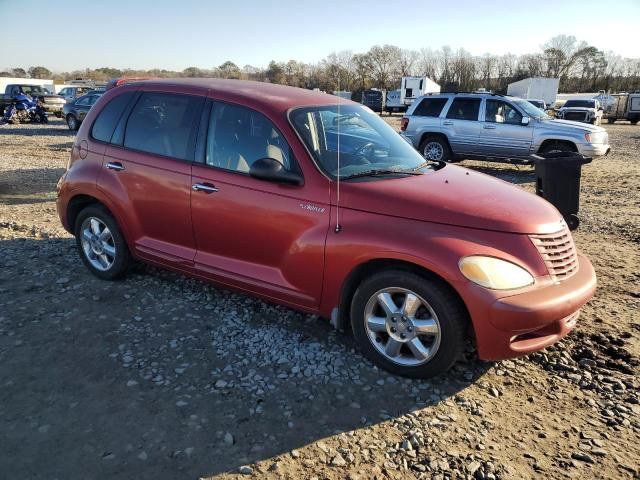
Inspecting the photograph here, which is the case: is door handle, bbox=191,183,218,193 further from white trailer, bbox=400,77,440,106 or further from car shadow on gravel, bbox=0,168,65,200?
white trailer, bbox=400,77,440,106

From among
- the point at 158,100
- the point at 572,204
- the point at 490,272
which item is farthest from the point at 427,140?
the point at 490,272

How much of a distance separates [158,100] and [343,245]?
2361mm

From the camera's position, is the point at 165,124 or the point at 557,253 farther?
the point at 165,124

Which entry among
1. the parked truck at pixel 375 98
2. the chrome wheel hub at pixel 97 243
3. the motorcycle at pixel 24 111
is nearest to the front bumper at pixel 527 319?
the chrome wheel hub at pixel 97 243

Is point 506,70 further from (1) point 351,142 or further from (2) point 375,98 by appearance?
(1) point 351,142

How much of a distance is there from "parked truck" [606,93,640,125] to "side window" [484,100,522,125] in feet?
101

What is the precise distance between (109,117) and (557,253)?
13.5 feet

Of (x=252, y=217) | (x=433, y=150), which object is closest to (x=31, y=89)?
(x=433, y=150)

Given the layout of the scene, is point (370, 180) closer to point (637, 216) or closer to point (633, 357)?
point (633, 357)

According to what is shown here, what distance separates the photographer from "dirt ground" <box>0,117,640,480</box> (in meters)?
2.63

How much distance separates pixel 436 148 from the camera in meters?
13.0

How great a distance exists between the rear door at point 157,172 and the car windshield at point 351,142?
3.39 feet

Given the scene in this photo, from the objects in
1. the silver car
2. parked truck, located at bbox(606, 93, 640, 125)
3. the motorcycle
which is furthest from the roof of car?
parked truck, located at bbox(606, 93, 640, 125)

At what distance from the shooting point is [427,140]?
13070 mm
